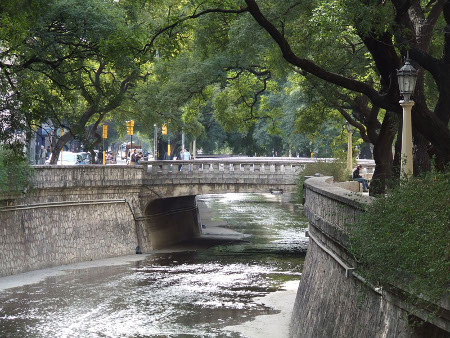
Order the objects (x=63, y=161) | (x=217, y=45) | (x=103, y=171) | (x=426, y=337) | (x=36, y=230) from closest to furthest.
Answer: (x=426, y=337), (x=217, y=45), (x=36, y=230), (x=103, y=171), (x=63, y=161)

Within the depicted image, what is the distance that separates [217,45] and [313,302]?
55.5 ft

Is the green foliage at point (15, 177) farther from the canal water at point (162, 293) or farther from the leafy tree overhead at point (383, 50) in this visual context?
the leafy tree overhead at point (383, 50)

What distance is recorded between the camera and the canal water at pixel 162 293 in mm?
26188

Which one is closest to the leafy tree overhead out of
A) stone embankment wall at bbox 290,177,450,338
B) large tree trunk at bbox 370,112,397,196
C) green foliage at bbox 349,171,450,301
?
large tree trunk at bbox 370,112,397,196

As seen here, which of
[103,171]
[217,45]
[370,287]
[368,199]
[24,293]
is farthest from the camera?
[103,171]

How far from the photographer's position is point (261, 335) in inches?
957

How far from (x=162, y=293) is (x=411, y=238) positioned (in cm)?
2242

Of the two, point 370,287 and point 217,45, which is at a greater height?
point 217,45

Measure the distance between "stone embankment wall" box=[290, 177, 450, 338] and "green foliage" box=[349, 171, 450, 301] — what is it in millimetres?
427

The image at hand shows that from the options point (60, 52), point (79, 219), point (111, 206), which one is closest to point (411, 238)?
point (60, 52)

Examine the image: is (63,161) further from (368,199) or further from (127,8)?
(368,199)

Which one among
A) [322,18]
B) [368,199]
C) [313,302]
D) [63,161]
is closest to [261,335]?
[313,302]

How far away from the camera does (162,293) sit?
32.2 meters

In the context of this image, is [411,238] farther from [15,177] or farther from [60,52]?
[15,177]
